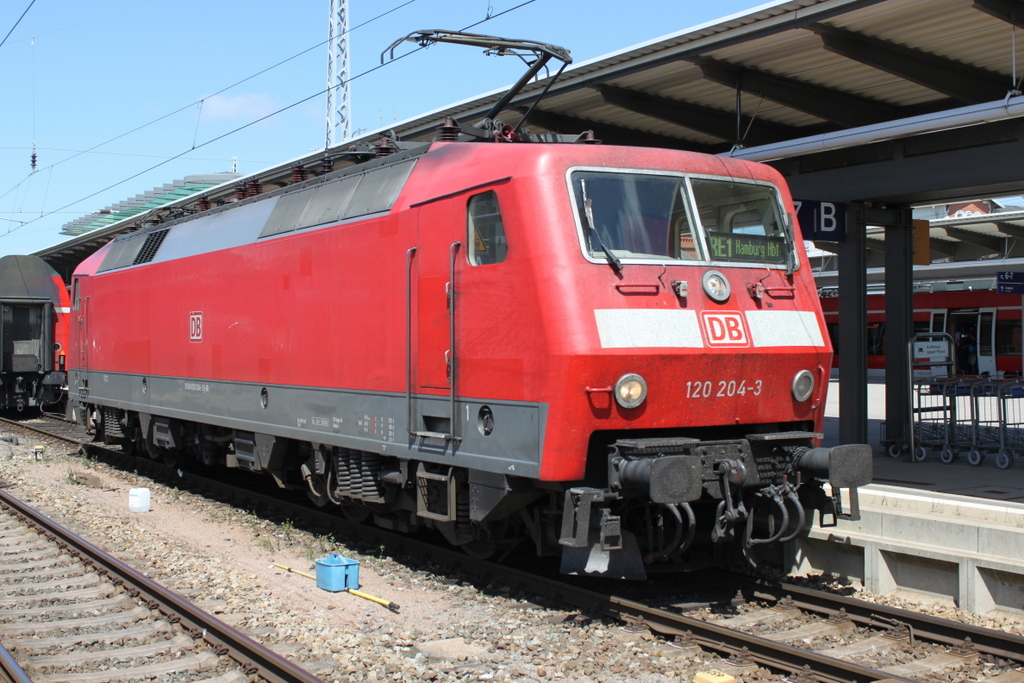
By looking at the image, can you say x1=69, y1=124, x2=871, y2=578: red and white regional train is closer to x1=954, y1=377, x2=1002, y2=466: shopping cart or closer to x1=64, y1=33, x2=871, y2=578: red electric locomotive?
x1=64, y1=33, x2=871, y2=578: red electric locomotive

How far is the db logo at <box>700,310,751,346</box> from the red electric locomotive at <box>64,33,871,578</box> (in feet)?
0.05

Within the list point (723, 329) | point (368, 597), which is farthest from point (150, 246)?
point (723, 329)

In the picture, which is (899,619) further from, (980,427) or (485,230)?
(980,427)

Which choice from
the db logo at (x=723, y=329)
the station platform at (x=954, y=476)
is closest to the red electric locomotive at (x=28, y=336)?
the station platform at (x=954, y=476)

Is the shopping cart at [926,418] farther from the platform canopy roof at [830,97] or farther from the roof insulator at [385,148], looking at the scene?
the roof insulator at [385,148]

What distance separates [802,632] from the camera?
21.1 feet

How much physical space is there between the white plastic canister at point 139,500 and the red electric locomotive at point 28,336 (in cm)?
1306

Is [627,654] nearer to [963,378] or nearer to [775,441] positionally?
[775,441]

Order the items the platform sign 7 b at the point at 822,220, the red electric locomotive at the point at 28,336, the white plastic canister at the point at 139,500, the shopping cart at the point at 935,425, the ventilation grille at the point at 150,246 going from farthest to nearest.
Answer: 1. the red electric locomotive at the point at 28,336
2. the ventilation grille at the point at 150,246
3. the shopping cart at the point at 935,425
4. the platform sign 7 b at the point at 822,220
5. the white plastic canister at the point at 139,500

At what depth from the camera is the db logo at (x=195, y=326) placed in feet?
37.0

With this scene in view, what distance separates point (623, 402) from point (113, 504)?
26.9 ft

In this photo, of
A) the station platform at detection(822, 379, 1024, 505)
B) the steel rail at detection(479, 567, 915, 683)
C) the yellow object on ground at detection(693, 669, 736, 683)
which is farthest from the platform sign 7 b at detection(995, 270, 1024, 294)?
the yellow object on ground at detection(693, 669, 736, 683)

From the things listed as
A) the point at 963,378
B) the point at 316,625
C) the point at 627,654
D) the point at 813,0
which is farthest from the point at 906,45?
the point at 316,625

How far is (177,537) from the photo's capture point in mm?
9938
